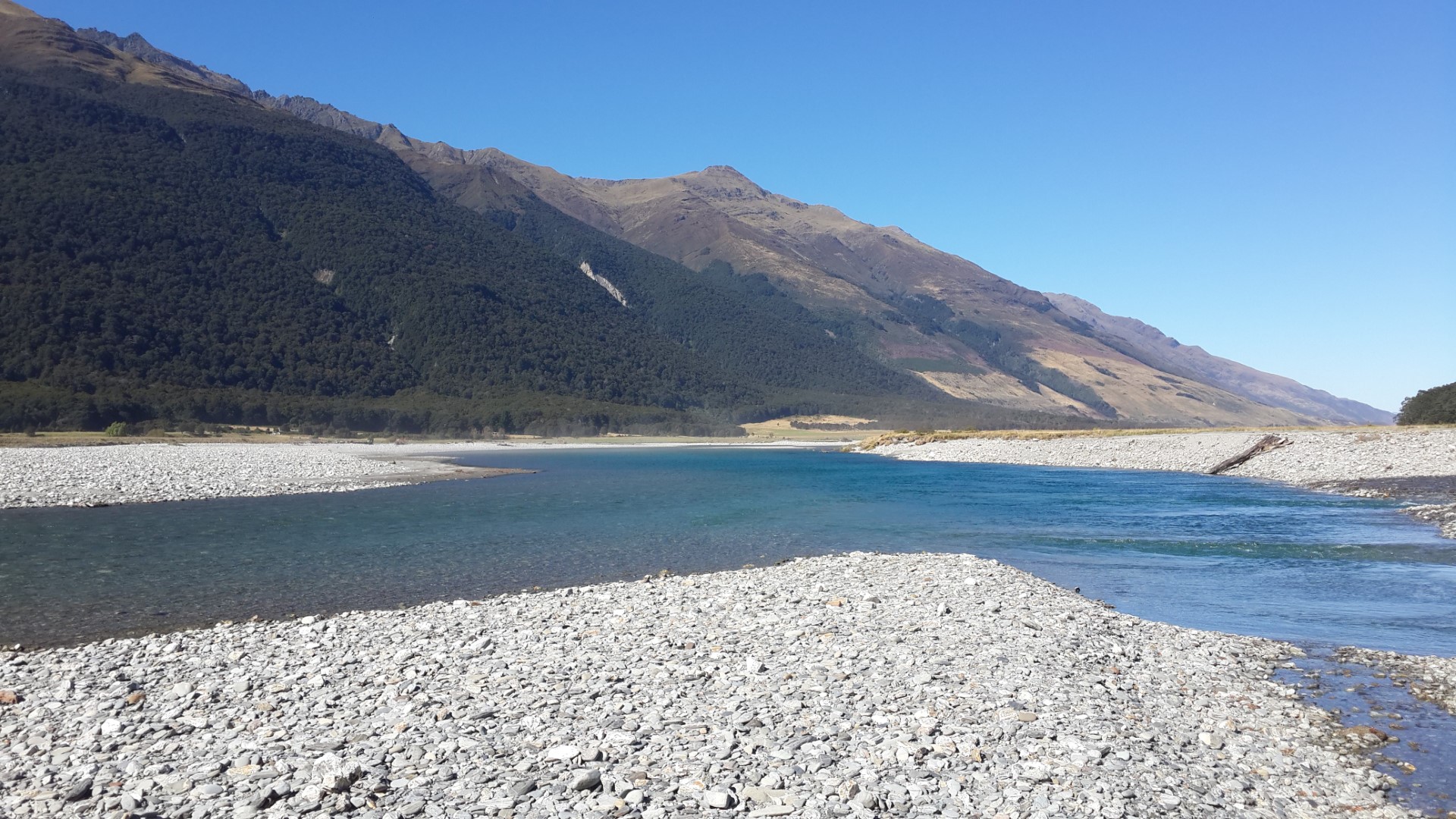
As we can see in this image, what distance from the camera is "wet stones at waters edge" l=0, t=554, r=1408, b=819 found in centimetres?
744

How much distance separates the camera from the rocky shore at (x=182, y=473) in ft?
117

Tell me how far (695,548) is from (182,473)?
32961mm

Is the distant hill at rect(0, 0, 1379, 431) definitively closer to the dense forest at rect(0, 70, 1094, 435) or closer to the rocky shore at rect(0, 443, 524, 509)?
the dense forest at rect(0, 70, 1094, 435)

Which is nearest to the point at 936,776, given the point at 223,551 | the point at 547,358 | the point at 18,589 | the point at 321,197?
the point at 18,589

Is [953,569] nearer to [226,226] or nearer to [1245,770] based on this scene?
[1245,770]

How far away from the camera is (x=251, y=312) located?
137000 millimetres

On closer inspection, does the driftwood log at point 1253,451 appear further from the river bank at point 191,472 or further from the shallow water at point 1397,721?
the shallow water at point 1397,721

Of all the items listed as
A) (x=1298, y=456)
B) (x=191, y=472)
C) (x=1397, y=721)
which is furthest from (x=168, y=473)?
(x=1298, y=456)

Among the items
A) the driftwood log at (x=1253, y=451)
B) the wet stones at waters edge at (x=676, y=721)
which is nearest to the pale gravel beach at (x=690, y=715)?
the wet stones at waters edge at (x=676, y=721)

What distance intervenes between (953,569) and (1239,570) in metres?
7.30

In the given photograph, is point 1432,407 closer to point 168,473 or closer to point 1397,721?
point 1397,721

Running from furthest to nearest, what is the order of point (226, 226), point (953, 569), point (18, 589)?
1. point (226, 226)
2. point (953, 569)
3. point (18, 589)

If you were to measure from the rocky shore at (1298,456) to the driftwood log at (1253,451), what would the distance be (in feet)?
1.43

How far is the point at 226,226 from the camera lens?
521ft
